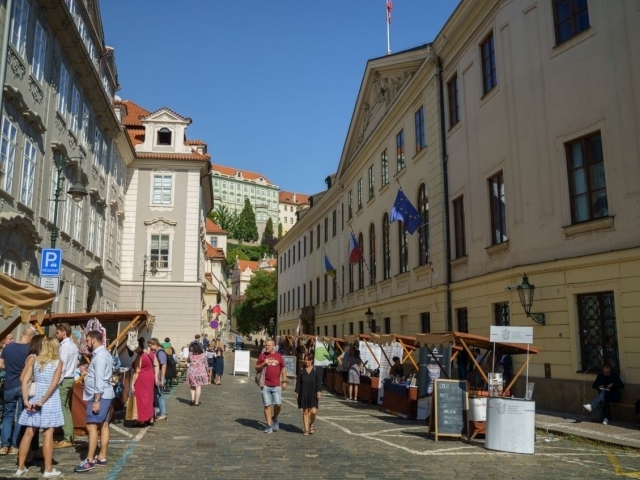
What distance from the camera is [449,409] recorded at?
1198cm

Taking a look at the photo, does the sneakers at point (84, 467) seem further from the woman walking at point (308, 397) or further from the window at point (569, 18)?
the window at point (569, 18)

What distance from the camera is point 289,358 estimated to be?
30.8 meters

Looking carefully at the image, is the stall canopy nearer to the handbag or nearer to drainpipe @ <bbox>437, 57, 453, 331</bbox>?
the handbag

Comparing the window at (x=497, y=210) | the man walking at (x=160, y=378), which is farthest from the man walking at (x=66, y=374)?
the window at (x=497, y=210)

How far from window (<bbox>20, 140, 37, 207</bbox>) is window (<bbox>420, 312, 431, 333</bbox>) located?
14866mm

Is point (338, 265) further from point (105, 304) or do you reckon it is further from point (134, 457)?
point (134, 457)

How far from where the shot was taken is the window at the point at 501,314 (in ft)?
59.2

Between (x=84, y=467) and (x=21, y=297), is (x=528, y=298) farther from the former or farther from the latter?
(x=21, y=297)

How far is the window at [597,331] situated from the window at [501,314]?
2.96m

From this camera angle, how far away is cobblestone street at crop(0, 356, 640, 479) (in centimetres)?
853

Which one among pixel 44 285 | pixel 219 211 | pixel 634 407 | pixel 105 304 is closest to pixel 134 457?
pixel 44 285

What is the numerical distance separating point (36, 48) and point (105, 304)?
16100 mm

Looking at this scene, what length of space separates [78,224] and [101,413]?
1763 cm

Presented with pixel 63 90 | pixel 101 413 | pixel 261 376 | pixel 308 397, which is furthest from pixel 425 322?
pixel 101 413
